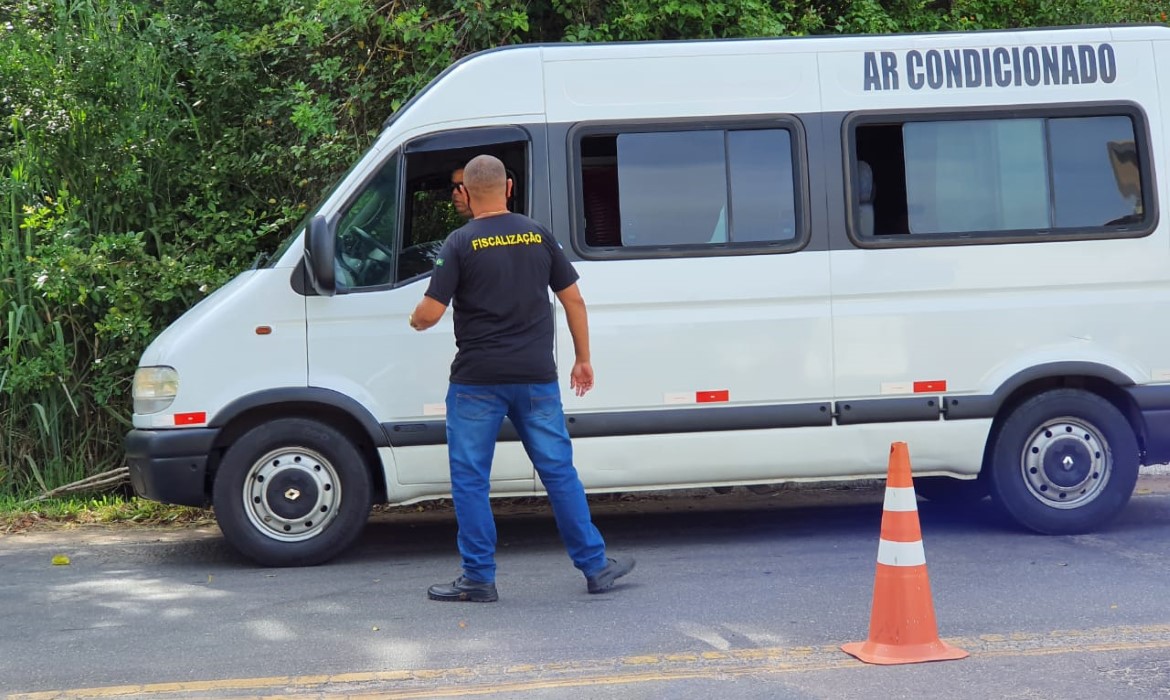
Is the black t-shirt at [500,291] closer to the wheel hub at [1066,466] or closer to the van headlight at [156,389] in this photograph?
the van headlight at [156,389]

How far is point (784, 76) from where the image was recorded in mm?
7223

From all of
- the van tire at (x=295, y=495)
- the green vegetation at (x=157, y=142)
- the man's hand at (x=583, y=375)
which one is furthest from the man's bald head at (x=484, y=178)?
the green vegetation at (x=157, y=142)

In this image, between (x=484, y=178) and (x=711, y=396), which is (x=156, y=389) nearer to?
(x=484, y=178)

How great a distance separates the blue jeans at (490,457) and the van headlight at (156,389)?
5.42 ft

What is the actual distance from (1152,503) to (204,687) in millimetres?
6069

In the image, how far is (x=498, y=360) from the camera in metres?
6.00

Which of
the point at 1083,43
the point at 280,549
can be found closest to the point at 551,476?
the point at 280,549

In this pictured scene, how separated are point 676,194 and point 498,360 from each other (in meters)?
1.67

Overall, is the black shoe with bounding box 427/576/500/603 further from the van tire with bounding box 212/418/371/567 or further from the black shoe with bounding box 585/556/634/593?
the van tire with bounding box 212/418/371/567

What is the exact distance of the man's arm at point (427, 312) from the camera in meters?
5.91

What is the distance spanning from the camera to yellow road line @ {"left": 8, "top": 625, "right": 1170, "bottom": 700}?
4.86m

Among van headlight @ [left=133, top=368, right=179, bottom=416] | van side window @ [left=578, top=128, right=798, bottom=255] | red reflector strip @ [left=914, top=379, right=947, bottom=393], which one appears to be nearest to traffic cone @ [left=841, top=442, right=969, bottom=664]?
red reflector strip @ [left=914, top=379, right=947, bottom=393]

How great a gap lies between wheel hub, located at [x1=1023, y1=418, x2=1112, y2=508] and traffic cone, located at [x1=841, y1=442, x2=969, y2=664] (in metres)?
2.54

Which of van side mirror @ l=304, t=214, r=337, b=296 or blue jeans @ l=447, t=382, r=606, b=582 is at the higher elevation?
van side mirror @ l=304, t=214, r=337, b=296
